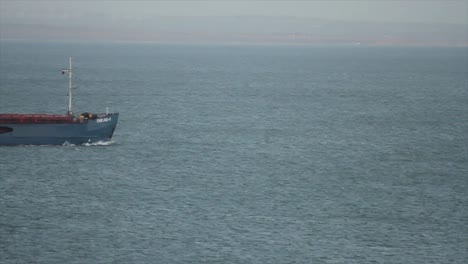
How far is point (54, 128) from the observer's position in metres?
83.1

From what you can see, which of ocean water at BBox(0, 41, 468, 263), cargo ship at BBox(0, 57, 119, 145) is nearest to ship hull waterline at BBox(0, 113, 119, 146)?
cargo ship at BBox(0, 57, 119, 145)

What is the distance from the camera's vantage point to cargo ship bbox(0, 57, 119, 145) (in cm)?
8200

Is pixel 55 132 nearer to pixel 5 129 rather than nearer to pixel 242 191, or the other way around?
pixel 5 129

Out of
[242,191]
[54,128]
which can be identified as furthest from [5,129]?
[242,191]

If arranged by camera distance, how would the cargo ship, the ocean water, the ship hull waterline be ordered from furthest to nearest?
the ship hull waterline
the cargo ship
the ocean water

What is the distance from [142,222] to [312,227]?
12.1 metres

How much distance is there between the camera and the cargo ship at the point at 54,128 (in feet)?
269

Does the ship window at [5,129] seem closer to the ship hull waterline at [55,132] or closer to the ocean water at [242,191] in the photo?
the ship hull waterline at [55,132]

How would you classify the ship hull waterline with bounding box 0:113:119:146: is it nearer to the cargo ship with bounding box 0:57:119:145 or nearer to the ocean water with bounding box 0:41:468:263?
the cargo ship with bounding box 0:57:119:145

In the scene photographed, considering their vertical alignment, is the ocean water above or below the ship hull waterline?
below

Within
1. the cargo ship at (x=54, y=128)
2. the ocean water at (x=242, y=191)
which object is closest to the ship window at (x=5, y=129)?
the cargo ship at (x=54, y=128)


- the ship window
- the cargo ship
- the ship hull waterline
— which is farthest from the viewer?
the ship window

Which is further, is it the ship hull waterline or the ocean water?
the ship hull waterline

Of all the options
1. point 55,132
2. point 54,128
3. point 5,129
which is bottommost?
point 55,132
